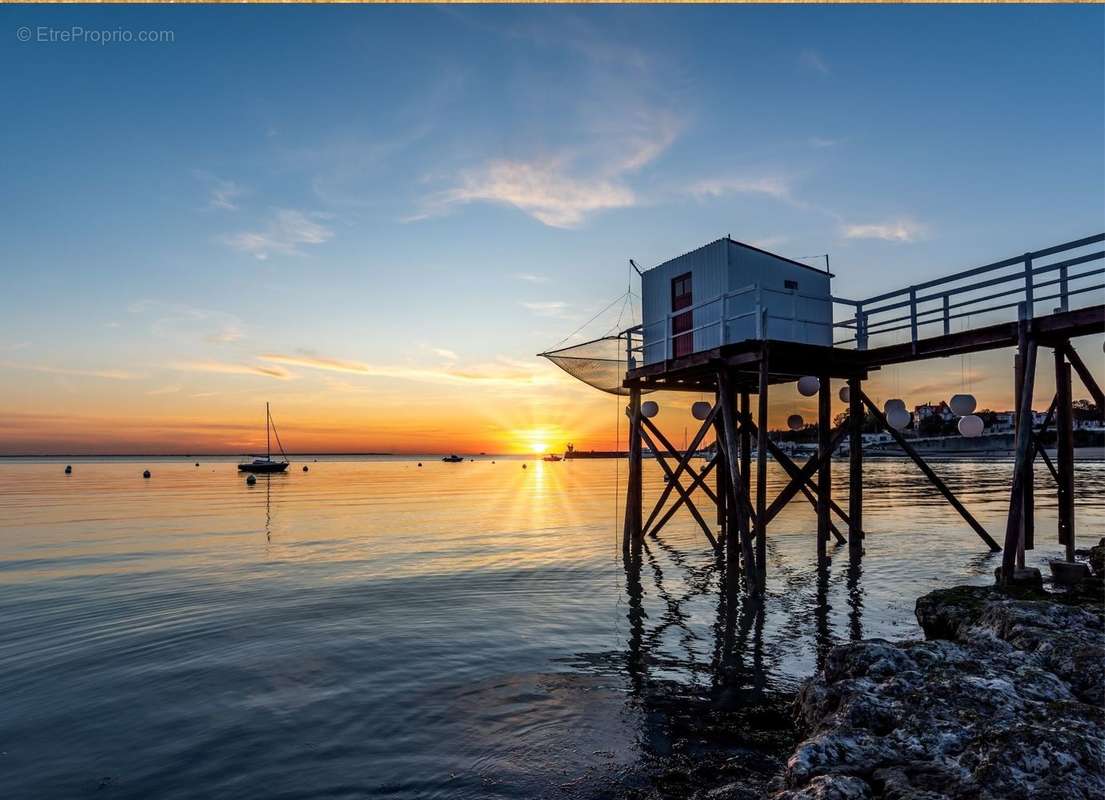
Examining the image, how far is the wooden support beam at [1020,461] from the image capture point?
11.6m

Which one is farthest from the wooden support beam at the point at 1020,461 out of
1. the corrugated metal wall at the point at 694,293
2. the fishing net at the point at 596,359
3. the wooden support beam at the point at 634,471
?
the fishing net at the point at 596,359

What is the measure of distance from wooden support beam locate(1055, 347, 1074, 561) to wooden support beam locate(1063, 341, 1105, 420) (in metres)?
0.21

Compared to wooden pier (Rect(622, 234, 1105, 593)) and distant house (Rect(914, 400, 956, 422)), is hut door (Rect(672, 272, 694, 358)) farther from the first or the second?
distant house (Rect(914, 400, 956, 422))

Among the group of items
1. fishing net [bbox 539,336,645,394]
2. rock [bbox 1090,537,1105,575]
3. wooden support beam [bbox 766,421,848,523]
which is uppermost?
fishing net [bbox 539,336,645,394]

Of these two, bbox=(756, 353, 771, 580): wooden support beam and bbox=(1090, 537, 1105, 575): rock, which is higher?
bbox=(756, 353, 771, 580): wooden support beam

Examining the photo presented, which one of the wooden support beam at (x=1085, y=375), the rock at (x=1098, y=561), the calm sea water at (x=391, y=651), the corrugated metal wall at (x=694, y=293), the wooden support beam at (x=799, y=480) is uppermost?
the corrugated metal wall at (x=694, y=293)

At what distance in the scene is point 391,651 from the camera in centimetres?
1112

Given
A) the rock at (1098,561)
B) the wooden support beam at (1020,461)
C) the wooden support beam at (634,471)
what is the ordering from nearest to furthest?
the wooden support beam at (1020,461) → the rock at (1098,561) → the wooden support beam at (634,471)

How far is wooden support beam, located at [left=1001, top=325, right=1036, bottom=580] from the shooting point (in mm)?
11555

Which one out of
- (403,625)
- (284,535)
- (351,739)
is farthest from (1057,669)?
(284,535)

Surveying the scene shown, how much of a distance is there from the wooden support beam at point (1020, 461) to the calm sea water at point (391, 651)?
2331 millimetres

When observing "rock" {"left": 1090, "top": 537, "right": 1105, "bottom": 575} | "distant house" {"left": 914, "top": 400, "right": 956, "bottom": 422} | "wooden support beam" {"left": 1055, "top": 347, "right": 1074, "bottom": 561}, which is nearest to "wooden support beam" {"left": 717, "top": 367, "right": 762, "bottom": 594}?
"wooden support beam" {"left": 1055, "top": 347, "right": 1074, "bottom": 561}

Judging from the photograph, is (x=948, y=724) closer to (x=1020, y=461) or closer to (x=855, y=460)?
(x=1020, y=461)

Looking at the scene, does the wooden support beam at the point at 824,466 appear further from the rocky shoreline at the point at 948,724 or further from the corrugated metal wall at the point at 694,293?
the rocky shoreline at the point at 948,724
